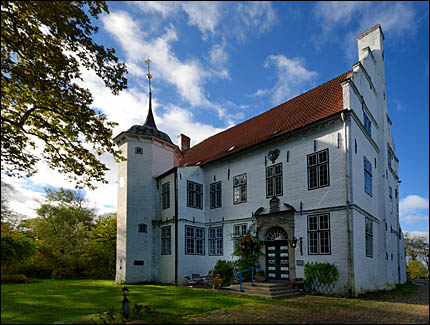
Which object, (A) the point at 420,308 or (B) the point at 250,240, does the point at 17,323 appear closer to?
(A) the point at 420,308

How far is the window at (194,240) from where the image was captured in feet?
58.1

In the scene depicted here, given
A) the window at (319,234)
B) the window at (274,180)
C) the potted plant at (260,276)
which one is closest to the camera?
the window at (319,234)

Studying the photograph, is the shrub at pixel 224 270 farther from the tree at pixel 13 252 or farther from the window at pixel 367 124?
the tree at pixel 13 252

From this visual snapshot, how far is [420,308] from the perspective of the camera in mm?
5277

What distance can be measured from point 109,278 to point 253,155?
1435 cm

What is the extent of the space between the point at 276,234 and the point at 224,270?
358 centimetres

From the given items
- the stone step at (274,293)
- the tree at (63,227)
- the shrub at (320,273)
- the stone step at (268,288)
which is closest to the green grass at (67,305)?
the stone step at (274,293)

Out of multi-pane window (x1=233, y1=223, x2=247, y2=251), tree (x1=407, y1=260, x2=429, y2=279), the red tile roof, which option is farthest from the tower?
tree (x1=407, y1=260, x2=429, y2=279)

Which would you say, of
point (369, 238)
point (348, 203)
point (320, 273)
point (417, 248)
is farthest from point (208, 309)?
point (417, 248)

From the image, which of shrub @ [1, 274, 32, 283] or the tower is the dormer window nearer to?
the tower

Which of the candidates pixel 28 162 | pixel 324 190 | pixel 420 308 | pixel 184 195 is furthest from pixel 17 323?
pixel 184 195

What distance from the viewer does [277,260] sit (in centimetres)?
1459

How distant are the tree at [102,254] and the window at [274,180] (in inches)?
514

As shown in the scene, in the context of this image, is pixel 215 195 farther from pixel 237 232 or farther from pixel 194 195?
pixel 237 232
